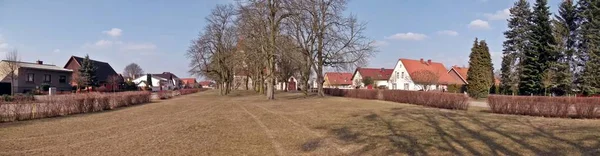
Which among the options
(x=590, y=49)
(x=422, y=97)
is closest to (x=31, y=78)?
(x=422, y=97)

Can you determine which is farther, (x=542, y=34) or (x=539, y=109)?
(x=542, y=34)

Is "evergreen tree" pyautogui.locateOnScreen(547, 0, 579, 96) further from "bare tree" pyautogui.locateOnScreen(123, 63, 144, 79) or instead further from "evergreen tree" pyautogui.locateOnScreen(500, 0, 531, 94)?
"bare tree" pyautogui.locateOnScreen(123, 63, 144, 79)

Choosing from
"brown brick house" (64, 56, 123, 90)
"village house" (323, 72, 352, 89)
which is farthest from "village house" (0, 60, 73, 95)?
"village house" (323, 72, 352, 89)

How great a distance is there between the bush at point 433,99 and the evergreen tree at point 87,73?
1663 inches

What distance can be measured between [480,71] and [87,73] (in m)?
49.9

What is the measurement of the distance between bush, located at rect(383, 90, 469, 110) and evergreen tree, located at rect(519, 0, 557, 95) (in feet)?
63.6

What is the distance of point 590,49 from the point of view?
3159cm

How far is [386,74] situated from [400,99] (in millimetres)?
58927

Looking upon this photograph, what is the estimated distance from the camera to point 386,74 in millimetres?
82000

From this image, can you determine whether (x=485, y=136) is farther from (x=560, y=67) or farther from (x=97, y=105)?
(x=560, y=67)

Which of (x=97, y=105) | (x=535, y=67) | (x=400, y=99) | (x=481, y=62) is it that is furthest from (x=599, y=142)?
(x=481, y=62)

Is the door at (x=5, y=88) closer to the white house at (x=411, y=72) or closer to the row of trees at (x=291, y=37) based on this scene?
the row of trees at (x=291, y=37)

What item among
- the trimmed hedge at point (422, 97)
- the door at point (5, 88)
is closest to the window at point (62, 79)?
the door at point (5, 88)

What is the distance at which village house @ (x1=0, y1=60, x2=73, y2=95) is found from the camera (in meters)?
40.2
